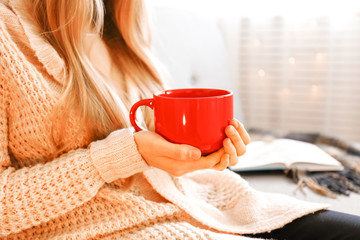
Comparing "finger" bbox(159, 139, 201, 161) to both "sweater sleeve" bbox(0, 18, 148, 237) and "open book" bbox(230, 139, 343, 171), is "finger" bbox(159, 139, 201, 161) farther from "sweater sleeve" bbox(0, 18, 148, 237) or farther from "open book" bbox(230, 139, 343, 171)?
"open book" bbox(230, 139, 343, 171)

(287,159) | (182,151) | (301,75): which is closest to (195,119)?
(182,151)

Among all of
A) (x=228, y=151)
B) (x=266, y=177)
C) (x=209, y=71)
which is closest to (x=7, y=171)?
(x=228, y=151)

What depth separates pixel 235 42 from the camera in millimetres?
1630

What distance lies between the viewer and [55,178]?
541 mm

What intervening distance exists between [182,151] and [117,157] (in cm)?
13

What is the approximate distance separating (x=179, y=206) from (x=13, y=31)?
1.44 ft

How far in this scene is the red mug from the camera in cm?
44

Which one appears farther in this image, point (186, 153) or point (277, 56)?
point (277, 56)

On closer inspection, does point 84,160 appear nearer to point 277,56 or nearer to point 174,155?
point 174,155

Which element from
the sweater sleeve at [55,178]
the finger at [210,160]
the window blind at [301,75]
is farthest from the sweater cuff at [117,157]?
the window blind at [301,75]

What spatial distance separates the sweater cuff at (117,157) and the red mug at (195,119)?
77 millimetres

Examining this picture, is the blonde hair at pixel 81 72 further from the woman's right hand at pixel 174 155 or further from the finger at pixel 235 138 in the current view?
the finger at pixel 235 138

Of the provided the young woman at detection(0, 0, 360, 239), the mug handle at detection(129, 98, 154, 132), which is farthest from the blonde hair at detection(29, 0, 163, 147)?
the mug handle at detection(129, 98, 154, 132)

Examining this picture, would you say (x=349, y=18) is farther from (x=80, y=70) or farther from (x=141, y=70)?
(x=80, y=70)
